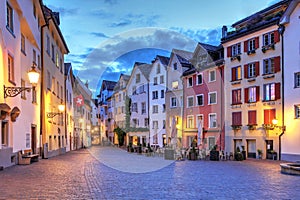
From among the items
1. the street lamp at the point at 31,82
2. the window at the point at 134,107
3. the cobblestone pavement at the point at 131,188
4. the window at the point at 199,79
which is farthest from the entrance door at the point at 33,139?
the window at the point at 134,107

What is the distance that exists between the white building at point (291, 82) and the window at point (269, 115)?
1526 mm

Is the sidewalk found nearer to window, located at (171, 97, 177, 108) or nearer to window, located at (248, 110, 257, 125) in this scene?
window, located at (248, 110, 257, 125)

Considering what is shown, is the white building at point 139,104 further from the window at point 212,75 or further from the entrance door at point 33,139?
the entrance door at point 33,139

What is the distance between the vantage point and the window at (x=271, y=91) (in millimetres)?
33281

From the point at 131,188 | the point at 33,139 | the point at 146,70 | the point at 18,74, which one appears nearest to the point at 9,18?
the point at 18,74

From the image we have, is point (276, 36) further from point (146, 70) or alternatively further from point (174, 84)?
point (146, 70)

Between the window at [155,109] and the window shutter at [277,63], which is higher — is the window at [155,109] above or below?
below

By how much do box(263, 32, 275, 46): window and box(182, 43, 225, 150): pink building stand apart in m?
7.02

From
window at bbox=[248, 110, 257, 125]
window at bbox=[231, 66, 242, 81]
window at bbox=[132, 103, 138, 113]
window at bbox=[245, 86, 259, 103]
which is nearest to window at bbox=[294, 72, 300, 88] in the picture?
window at bbox=[245, 86, 259, 103]

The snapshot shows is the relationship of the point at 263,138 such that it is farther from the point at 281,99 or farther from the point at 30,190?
the point at 30,190

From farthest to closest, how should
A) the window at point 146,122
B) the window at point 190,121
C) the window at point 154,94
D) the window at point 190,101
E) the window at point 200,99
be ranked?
1. the window at point 146,122
2. the window at point 154,94
3. the window at point 190,101
4. the window at point 190,121
5. the window at point 200,99

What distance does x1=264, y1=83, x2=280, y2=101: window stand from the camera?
3328 centimetres

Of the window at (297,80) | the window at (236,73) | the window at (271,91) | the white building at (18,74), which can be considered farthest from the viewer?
the window at (236,73)

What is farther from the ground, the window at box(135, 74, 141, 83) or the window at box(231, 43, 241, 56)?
the window at box(231, 43, 241, 56)
